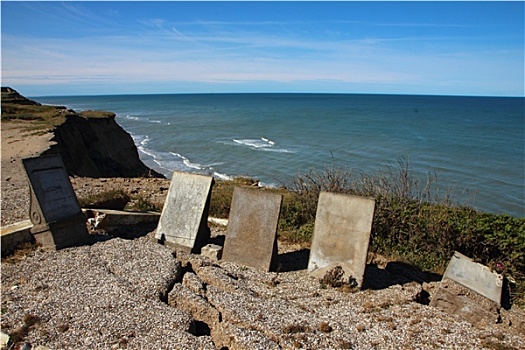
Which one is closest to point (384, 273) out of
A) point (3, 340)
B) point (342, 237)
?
point (342, 237)

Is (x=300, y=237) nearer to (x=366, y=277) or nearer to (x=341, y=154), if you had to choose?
(x=366, y=277)

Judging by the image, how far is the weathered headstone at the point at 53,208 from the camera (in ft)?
27.3

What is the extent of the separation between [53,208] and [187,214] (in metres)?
2.71

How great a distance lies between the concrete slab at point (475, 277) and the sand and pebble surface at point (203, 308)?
0.46 m

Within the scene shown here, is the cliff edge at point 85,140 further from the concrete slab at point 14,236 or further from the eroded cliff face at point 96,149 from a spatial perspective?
the concrete slab at point 14,236

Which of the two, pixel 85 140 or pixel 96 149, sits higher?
pixel 85 140

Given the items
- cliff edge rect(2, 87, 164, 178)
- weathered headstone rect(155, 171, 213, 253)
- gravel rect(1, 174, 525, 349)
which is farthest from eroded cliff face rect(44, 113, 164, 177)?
gravel rect(1, 174, 525, 349)

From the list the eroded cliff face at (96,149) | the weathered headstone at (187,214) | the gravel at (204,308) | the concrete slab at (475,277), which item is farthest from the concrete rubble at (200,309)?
the eroded cliff face at (96,149)

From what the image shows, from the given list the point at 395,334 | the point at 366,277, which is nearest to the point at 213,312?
the point at 395,334

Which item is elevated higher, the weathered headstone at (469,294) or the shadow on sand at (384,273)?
the weathered headstone at (469,294)

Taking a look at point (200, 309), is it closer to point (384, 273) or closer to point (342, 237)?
point (342, 237)

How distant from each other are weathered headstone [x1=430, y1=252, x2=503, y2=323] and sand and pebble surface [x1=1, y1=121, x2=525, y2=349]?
0.63 feet

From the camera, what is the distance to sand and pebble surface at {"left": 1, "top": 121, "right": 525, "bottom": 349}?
5582mm

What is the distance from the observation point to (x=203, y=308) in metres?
A: 6.34
